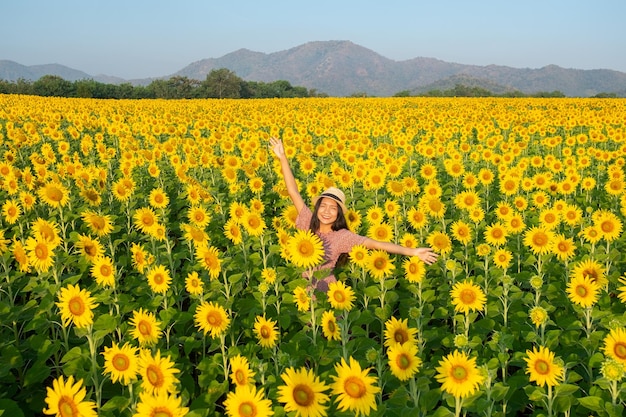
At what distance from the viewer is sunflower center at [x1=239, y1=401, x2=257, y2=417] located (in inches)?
88.1

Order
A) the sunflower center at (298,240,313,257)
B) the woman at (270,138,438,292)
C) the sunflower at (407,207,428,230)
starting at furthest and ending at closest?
the sunflower at (407,207,428,230) → the woman at (270,138,438,292) → the sunflower center at (298,240,313,257)

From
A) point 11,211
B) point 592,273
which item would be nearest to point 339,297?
point 592,273

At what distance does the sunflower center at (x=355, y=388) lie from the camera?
235 cm

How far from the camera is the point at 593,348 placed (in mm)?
3613

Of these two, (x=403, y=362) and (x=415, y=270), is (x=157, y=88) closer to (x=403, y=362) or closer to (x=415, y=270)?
(x=415, y=270)

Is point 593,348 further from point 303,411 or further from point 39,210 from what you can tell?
point 39,210

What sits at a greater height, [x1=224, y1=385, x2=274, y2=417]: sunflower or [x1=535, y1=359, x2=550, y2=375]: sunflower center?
[x1=224, y1=385, x2=274, y2=417]: sunflower

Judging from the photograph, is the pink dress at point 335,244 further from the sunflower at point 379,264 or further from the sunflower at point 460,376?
the sunflower at point 460,376

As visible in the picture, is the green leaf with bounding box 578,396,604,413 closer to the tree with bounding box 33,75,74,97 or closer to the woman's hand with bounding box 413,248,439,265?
the woman's hand with bounding box 413,248,439,265

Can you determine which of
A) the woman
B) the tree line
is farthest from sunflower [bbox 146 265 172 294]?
the tree line

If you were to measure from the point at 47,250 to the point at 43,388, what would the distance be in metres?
1.18

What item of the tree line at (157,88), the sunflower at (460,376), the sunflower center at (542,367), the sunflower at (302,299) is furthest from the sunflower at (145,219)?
the tree line at (157,88)

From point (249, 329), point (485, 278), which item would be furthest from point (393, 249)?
point (249, 329)

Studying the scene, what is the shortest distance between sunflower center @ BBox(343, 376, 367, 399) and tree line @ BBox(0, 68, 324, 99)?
56.6 metres
